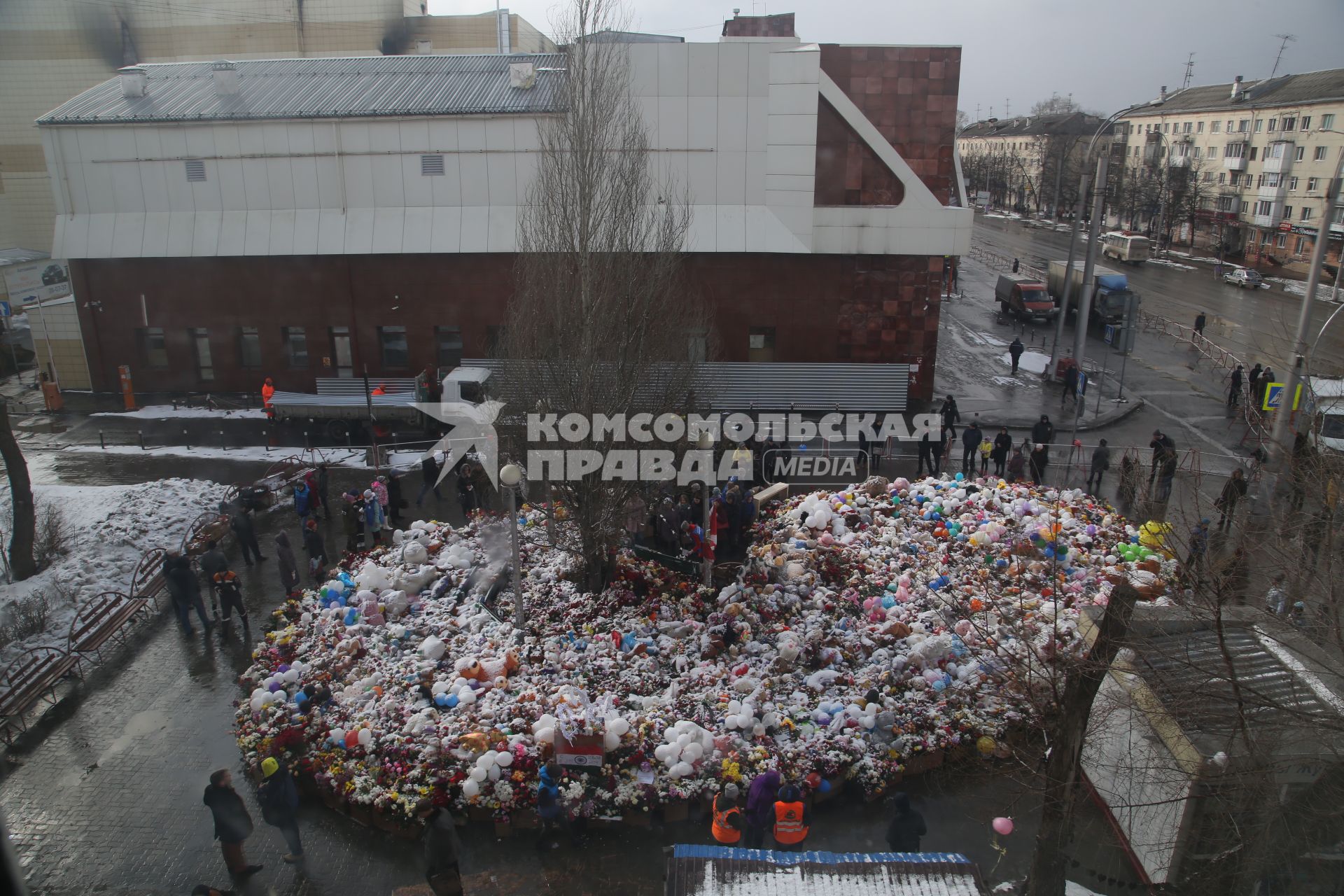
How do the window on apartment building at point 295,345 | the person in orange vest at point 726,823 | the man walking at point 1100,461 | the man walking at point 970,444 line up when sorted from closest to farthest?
the person in orange vest at point 726,823
the man walking at point 1100,461
the man walking at point 970,444
the window on apartment building at point 295,345

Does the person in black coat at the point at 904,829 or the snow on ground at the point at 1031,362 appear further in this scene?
the snow on ground at the point at 1031,362

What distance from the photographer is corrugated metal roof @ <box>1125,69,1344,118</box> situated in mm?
47438

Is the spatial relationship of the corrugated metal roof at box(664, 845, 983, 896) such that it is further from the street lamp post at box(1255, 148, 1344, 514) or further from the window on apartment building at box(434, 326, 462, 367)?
the window on apartment building at box(434, 326, 462, 367)

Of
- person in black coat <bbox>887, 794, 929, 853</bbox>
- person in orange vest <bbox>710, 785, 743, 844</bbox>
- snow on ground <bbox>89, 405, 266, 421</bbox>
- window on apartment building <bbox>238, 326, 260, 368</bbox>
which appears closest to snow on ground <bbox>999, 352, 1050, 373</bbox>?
person in black coat <bbox>887, 794, 929, 853</bbox>

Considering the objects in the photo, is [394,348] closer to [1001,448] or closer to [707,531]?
[707,531]

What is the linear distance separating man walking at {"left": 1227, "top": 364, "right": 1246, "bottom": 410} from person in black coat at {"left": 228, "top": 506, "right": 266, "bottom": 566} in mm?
23627

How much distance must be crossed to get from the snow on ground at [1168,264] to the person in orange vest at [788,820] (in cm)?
5161

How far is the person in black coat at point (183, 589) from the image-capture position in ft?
42.9

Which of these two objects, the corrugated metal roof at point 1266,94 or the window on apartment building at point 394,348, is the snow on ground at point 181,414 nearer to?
the window on apartment building at point 394,348

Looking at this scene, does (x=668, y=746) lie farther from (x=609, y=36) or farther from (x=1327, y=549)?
(x=609, y=36)

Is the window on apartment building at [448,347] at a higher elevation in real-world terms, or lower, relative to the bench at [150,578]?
higher

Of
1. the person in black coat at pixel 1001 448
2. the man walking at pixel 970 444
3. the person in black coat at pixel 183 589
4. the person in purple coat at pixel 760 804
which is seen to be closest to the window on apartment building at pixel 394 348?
the person in black coat at pixel 183 589

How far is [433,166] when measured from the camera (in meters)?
23.9

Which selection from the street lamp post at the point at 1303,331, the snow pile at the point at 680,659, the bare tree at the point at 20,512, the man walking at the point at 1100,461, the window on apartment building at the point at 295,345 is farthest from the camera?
the window on apartment building at the point at 295,345
